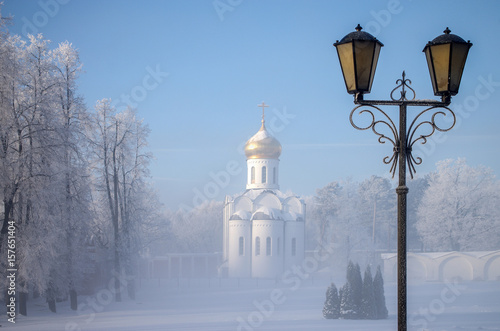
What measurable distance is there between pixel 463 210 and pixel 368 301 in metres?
23.5

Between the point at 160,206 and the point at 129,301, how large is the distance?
1640cm

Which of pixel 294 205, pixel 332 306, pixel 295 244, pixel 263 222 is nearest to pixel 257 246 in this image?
pixel 263 222

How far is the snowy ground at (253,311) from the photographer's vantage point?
1961cm

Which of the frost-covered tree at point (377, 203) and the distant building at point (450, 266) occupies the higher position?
the frost-covered tree at point (377, 203)

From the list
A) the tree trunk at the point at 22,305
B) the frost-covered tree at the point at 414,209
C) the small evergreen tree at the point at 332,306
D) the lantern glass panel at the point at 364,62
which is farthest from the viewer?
the frost-covered tree at the point at 414,209

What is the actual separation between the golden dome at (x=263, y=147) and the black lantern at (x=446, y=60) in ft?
131

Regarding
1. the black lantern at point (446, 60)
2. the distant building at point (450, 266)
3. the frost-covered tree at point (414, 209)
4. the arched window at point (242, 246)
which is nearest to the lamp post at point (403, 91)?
the black lantern at point (446, 60)

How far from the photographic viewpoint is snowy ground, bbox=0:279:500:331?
1961 cm

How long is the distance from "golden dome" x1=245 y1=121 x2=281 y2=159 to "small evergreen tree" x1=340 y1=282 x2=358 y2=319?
22184 millimetres

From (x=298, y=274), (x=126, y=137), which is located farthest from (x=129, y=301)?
(x=298, y=274)

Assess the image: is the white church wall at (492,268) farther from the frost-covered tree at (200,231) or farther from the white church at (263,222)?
the frost-covered tree at (200,231)

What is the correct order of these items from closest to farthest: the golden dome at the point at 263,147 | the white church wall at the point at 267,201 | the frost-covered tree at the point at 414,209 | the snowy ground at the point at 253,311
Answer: the snowy ground at the point at 253,311 < the white church wall at the point at 267,201 < the golden dome at the point at 263,147 < the frost-covered tree at the point at 414,209

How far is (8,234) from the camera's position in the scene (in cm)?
1689

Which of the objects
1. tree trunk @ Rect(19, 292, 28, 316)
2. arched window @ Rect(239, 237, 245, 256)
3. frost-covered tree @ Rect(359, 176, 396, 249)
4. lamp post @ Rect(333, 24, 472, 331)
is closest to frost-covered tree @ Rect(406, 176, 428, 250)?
frost-covered tree @ Rect(359, 176, 396, 249)
